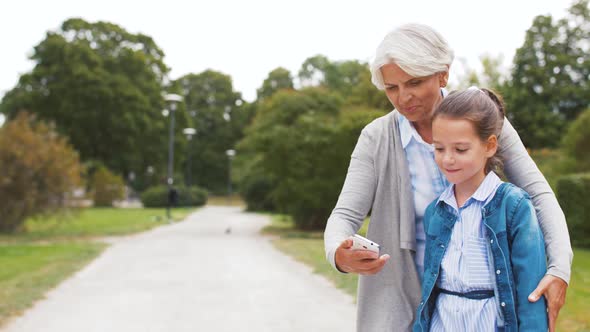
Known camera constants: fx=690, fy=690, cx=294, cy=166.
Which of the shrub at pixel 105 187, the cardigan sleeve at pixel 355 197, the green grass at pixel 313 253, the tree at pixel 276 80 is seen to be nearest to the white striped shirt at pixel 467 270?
the cardigan sleeve at pixel 355 197

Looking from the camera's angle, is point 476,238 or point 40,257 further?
point 40,257

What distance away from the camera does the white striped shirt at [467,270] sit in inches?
80.3

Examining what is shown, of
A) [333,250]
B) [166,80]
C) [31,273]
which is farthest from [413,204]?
[166,80]

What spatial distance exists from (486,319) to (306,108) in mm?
19383

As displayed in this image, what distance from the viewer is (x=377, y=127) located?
2373 millimetres

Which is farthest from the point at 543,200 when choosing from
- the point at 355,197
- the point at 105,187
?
the point at 105,187

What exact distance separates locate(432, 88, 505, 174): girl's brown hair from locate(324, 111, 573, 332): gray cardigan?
0.11 metres

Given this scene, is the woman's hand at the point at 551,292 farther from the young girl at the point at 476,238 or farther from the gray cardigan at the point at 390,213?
the gray cardigan at the point at 390,213

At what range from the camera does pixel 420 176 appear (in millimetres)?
2309

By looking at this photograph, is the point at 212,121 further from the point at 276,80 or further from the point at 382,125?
the point at 382,125

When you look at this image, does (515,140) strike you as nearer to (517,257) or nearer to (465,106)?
(465,106)

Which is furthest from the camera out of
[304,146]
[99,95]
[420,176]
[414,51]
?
[99,95]

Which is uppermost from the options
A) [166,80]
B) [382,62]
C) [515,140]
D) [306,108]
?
[166,80]

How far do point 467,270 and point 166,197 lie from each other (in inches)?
1744
